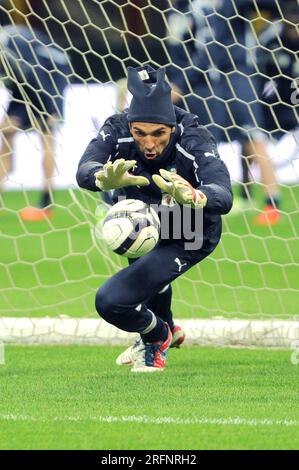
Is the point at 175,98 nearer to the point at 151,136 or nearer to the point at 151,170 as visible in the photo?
the point at 151,170

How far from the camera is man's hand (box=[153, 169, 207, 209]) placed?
5.00 m

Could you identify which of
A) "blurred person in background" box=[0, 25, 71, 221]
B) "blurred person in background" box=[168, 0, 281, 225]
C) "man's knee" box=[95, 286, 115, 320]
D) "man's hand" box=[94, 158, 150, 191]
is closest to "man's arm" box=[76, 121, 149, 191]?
"man's hand" box=[94, 158, 150, 191]

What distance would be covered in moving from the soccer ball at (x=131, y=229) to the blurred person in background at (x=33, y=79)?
2125mm

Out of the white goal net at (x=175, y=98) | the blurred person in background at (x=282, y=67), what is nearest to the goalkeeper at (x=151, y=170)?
the white goal net at (x=175, y=98)

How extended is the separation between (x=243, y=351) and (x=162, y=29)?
2798 millimetres

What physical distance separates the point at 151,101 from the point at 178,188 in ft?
2.25

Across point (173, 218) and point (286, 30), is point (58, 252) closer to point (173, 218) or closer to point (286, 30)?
point (286, 30)

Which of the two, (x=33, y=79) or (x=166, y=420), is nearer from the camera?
(x=166, y=420)

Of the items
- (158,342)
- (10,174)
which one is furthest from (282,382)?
(10,174)

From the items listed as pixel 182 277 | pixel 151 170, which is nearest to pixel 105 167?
pixel 151 170

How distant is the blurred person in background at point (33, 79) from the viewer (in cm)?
775

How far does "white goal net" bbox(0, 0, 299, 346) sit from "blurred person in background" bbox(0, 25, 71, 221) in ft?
0.05

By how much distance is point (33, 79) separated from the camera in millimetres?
8047

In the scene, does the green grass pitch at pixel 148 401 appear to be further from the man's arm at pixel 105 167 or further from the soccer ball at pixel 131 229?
the man's arm at pixel 105 167
